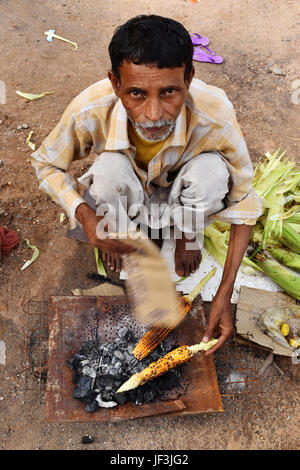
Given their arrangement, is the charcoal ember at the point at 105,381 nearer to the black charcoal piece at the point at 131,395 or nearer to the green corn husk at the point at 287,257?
the black charcoal piece at the point at 131,395

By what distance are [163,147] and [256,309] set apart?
4.49 feet

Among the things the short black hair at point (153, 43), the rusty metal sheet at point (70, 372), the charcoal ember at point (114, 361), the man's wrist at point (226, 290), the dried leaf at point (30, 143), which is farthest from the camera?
the dried leaf at point (30, 143)

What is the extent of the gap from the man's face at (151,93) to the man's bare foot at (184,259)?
1.13m

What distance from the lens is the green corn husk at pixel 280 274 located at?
9.42 feet

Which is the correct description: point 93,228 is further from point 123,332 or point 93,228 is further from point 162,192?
point 123,332

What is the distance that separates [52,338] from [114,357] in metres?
0.39

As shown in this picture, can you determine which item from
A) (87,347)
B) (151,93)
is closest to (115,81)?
(151,93)

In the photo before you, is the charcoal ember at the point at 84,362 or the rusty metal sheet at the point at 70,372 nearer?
the rusty metal sheet at the point at 70,372

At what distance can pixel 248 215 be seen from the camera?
7.85ft

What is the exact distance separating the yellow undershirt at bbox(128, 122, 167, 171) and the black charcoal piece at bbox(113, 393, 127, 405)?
1362 mm

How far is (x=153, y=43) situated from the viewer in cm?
173

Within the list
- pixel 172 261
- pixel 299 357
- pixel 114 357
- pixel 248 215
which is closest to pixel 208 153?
pixel 248 215

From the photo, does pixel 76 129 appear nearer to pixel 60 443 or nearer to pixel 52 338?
pixel 52 338

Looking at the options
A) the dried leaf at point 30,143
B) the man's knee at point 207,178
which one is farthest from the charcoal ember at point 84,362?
the dried leaf at point 30,143
